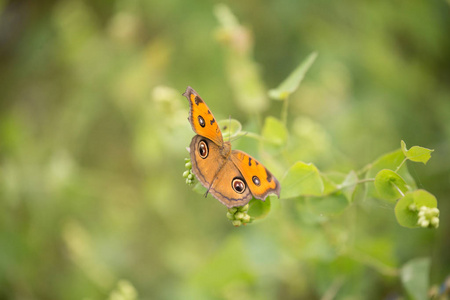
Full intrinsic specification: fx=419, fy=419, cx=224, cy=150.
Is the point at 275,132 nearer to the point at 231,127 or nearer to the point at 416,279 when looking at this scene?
the point at 231,127

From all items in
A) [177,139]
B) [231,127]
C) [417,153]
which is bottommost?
[417,153]

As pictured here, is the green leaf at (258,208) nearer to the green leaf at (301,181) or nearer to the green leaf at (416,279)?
the green leaf at (301,181)

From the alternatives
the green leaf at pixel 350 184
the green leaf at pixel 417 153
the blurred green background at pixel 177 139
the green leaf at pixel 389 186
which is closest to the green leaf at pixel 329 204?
the green leaf at pixel 350 184

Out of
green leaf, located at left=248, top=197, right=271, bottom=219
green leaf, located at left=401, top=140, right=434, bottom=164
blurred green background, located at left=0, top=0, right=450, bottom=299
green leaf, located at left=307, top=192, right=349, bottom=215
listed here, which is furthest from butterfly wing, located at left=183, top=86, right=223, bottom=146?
blurred green background, located at left=0, top=0, right=450, bottom=299

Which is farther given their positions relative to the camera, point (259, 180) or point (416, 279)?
point (416, 279)

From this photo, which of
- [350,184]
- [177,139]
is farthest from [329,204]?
[177,139]

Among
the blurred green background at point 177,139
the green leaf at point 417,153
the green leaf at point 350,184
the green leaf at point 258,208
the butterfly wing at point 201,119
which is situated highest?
the blurred green background at point 177,139

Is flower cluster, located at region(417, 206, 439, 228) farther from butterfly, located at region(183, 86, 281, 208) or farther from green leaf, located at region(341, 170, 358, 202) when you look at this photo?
butterfly, located at region(183, 86, 281, 208)
